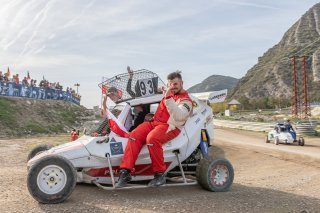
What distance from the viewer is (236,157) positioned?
16344 mm

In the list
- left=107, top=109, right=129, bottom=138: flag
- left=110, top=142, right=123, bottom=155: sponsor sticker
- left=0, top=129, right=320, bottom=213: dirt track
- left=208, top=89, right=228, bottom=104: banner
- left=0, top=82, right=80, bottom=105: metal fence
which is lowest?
left=0, top=129, right=320, bottom=213: dirt track

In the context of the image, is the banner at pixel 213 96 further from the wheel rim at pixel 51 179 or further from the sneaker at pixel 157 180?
the wheel rim at pixel 51 179

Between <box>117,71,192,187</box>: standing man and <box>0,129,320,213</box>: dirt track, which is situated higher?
<box>117,71,192,187</box>: standing man

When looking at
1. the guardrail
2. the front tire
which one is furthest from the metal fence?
the front tire

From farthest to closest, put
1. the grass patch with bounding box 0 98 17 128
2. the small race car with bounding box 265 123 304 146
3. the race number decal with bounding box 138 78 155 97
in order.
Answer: the grass patch with bounding box 0 98 17 128
the small race car with bounding box 265 123 304 146
the race number decal with bounding box 138 78 155 97

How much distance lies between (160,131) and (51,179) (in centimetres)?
219

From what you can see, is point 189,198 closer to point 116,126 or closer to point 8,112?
point 116,126

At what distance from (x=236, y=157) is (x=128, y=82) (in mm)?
9146

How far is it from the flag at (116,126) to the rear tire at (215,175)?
1746mm

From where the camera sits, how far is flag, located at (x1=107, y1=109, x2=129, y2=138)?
7.79m

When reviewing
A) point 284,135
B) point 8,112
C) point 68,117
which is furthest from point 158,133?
point 68,117

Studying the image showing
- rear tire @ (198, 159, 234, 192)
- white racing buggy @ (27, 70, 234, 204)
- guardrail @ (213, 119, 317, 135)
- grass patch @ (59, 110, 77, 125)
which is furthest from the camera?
grass patch @ (59, 110, 77, 125)

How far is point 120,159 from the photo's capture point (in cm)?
769

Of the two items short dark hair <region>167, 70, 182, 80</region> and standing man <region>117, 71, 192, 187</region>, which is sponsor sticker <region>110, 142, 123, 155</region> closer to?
standing man <region>117, 71, 192, 187</region>
